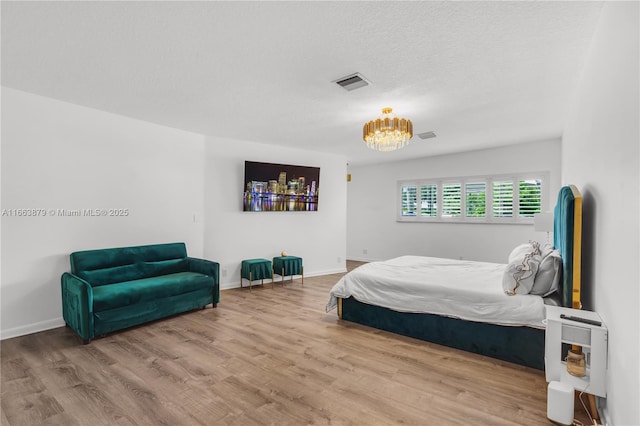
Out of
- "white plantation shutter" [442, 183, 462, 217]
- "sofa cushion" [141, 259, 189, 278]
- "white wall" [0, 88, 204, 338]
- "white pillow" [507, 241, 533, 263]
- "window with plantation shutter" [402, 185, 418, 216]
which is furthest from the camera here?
"window with plantation shutter" [402, 185, 418, 216]

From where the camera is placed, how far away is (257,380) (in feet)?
8.02

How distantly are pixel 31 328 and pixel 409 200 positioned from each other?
698cm

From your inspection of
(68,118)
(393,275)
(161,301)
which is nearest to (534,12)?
(393,275)

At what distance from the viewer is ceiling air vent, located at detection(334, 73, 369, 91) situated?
2.93 meters

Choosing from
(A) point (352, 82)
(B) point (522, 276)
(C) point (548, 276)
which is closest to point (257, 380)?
(B) point (522, 276)

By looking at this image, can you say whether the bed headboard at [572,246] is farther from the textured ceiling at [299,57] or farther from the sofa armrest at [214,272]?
the sofa armrest at [214,272]

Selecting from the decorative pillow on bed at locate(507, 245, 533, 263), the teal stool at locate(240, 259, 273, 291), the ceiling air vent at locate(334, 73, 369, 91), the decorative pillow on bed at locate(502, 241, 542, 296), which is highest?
the ceiling air vent at locate(334, 73, 369, 91)

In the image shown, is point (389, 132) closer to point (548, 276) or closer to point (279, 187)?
point (548, 276)

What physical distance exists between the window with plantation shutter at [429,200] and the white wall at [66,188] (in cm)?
525

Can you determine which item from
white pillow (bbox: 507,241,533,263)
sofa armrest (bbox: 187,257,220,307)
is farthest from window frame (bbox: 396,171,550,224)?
sofa armrest (bbox: 187,257,220,307)

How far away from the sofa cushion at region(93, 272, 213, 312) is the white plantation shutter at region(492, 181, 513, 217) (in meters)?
5.53

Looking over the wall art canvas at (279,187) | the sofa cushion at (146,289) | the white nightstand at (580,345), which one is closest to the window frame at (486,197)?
the wall art canvas at (279,187)

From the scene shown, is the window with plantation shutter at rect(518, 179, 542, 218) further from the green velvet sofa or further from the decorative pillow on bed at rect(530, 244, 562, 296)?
the green velvet sofa

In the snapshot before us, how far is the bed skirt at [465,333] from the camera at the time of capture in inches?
106
